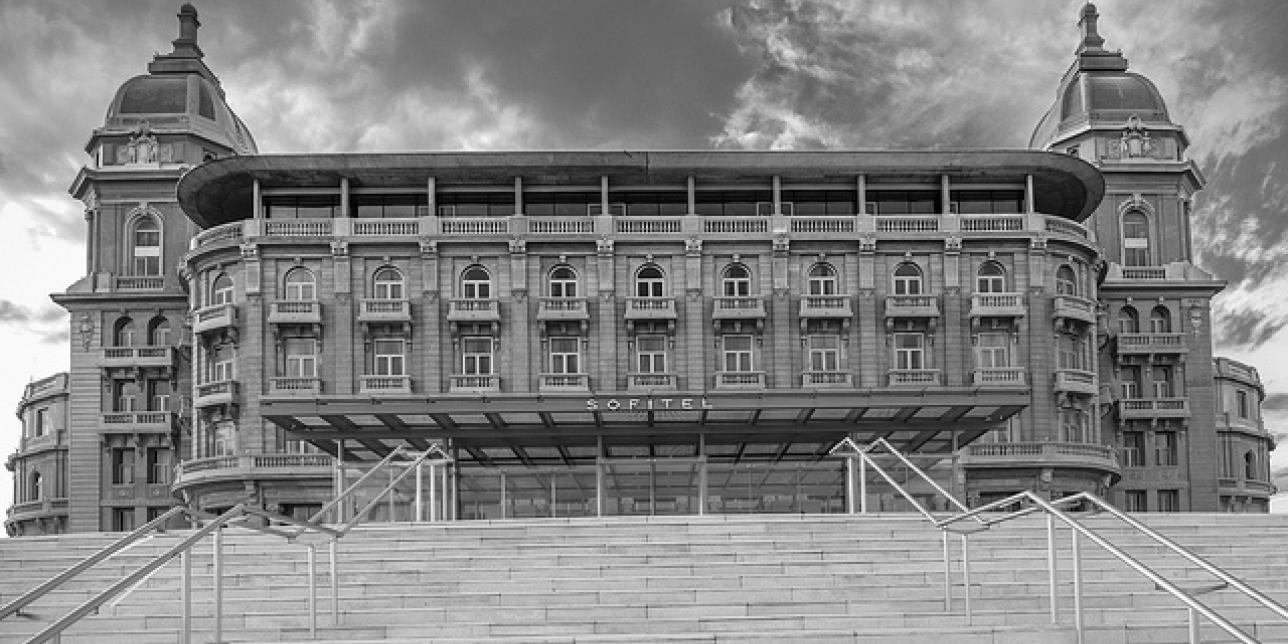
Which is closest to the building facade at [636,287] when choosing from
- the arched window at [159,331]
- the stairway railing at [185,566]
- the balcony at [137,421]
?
the balcony at [137,421]

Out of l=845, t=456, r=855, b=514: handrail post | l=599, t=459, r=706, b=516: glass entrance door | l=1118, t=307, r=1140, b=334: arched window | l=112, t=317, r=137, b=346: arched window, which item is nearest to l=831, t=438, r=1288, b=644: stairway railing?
l=845, t=456, r=855, b=514: handrail post

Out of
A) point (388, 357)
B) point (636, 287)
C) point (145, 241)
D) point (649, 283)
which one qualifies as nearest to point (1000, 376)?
point (649, 283)

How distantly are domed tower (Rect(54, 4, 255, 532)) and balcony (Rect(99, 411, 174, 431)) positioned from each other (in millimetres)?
49

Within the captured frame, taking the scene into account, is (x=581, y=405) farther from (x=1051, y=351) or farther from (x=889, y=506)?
(x=1051, y=351)

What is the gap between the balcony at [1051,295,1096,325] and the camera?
63.7 metres

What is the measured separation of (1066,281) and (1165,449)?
17.5m

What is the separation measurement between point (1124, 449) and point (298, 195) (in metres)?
42.0

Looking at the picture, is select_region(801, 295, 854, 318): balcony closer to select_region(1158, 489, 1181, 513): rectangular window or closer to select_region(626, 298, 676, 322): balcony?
select_region(626, 298, 676, 322): balcony

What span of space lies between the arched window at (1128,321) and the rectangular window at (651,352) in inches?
1107

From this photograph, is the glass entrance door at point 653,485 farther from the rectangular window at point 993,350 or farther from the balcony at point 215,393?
the balcony at point 215,393

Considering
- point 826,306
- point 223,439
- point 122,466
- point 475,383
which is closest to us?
point 475,383

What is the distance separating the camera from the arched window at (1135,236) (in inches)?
3164

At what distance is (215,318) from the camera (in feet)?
209

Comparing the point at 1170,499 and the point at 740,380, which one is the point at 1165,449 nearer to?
the point at 1170,499
